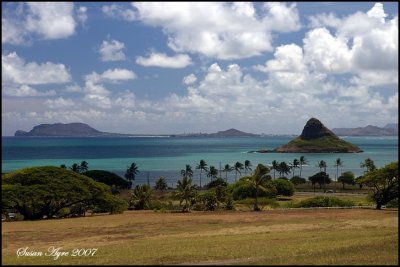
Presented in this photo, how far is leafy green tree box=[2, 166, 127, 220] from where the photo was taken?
60.3m

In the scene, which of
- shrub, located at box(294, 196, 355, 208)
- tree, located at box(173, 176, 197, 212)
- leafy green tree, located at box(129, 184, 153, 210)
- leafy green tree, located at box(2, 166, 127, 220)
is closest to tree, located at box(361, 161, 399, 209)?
shrub, located at box(294, 196, 355, 208)

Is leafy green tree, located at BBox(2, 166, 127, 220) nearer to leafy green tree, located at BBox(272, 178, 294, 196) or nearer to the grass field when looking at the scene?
the grass field

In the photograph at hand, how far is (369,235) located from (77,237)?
2401 centimetres

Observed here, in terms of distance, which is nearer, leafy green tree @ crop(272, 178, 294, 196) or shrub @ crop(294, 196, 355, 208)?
shrub @ crop(294, 196, 355, 208)

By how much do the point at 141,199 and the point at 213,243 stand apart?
5023cm

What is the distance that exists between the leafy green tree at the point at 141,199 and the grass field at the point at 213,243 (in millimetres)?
29253

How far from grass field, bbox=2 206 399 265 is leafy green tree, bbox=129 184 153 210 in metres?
29.3

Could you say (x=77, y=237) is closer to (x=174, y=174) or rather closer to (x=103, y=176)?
(x=103, y=176)

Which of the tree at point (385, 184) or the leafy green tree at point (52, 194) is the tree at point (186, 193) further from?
the tree at point (385, 184)

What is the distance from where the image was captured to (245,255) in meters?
23.6

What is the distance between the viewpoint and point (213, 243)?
99.3 feet

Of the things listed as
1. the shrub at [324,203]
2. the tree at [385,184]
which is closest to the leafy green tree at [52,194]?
the shrub at [324,203]

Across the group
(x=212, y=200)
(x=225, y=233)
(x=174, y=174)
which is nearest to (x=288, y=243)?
(x=225, y=233)

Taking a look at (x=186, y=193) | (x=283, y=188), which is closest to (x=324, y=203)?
(x=186, y=193)
